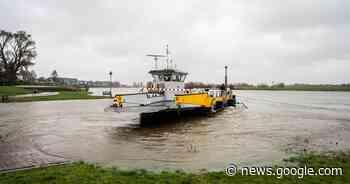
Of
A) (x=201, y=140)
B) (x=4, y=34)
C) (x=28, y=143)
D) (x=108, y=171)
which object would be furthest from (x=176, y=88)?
(x=4, y=34)

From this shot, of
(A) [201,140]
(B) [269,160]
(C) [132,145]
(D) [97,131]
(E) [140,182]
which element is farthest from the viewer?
(D) [97,131]

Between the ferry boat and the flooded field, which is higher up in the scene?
the ferry boat

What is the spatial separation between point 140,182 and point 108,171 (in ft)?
3.66

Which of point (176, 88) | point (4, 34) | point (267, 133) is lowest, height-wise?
point (267, 133)

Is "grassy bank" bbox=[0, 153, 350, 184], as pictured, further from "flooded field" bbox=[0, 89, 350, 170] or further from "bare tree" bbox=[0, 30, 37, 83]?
"bare tree" bbox=[0, 30, 37, 83]

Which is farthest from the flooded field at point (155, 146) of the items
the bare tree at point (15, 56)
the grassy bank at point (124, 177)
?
the bare tree at point (15, 56)

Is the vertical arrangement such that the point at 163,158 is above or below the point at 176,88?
below

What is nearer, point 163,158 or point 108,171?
point 108,171

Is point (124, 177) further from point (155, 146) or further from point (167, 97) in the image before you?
point (167, 97)

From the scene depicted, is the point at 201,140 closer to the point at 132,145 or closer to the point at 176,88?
the point at 132,145

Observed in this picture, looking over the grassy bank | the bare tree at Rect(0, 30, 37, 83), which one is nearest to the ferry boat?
the grassy bank

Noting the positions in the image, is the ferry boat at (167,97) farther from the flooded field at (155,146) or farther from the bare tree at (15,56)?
the bare tree at (15,56)

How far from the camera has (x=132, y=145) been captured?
9.59 metres

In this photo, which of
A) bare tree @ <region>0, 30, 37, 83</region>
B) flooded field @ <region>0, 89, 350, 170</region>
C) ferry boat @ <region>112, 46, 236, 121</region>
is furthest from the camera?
bare tree @ <region>0, 30, 37, 83</region>
